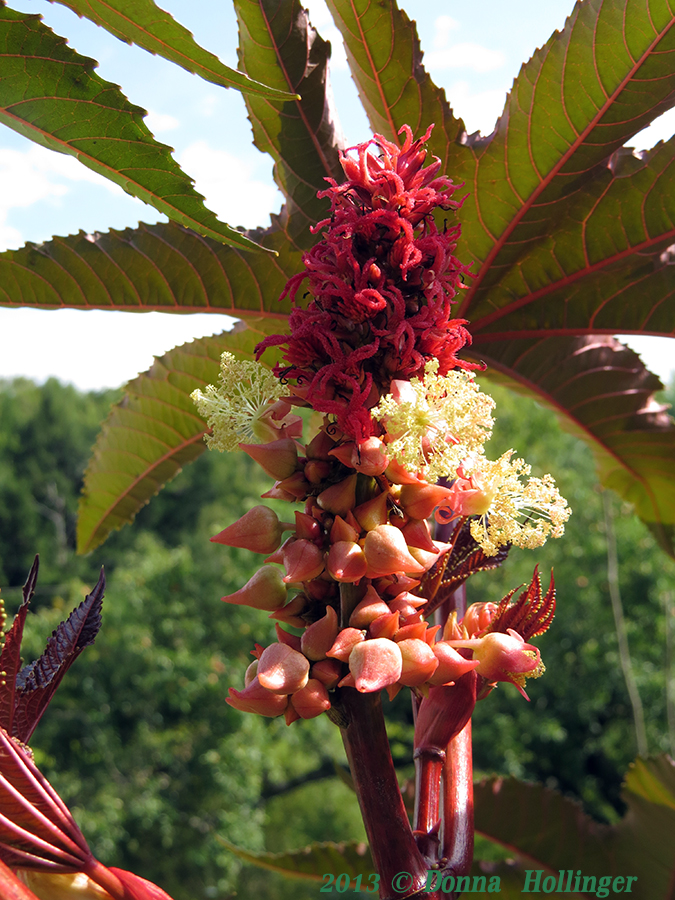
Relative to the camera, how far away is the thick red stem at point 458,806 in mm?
619

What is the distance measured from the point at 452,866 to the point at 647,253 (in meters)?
0.84

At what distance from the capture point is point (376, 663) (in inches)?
20.9

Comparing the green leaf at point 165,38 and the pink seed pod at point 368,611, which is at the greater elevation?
the green leaf at point 165,38

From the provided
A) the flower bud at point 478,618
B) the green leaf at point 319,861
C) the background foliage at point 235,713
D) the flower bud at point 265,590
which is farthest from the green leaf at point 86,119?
the background foliage at point 235,713

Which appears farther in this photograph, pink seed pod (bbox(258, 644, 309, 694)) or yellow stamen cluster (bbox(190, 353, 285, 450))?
yellow stamen cluster (bbox(190, 353, 285, 450))

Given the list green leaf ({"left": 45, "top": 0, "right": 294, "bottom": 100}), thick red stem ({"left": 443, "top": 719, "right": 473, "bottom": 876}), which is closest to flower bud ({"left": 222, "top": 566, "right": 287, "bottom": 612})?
thick red stem ({"left": 443, "top": 719, "right": 473, "bottom": 876})

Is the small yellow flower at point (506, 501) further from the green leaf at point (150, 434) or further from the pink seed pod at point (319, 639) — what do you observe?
the green leaf at point (150, 434)

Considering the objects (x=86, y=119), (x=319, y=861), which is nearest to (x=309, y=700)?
(x=86, y=119)

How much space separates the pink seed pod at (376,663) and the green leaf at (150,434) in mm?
662

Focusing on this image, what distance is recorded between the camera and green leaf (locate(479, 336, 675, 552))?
3.67 ft

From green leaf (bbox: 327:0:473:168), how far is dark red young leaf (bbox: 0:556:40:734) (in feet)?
2.26

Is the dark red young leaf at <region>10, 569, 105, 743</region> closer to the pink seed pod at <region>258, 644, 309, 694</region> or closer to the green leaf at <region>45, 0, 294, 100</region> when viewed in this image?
the pink seed pod at <region>258, 644, 309, 694</region>

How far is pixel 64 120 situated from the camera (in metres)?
0.59

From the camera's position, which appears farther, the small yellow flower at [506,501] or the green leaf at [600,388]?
the green leaf at [600,388]
